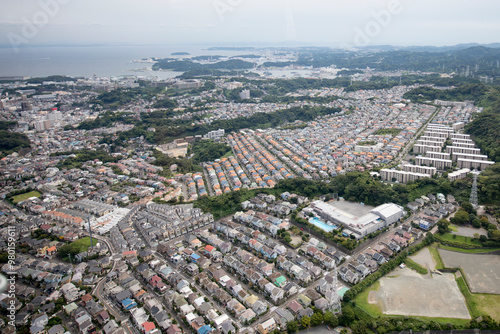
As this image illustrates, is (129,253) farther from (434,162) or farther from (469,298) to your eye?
(434,162)

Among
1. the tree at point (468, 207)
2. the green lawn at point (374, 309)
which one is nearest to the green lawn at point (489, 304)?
the green lawn at point (374, 309)

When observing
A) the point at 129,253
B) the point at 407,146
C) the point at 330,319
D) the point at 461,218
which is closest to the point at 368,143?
the point at 407,146

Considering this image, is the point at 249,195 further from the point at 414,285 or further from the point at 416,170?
the point at 416,170

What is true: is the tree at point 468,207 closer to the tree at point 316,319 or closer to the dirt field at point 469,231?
the dirt field at point 469,231

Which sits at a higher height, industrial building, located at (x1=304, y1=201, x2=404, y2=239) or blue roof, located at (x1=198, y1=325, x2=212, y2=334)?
industrial building, located at (x1=304, y1=201, x2=404, y2=239)

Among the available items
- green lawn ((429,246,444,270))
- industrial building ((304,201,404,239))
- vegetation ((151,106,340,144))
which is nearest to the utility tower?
industrial building ((304,201,404,239))

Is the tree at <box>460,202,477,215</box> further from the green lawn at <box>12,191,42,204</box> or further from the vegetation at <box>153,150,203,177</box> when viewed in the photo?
the green lawn at <box>12,191,42,204</box>

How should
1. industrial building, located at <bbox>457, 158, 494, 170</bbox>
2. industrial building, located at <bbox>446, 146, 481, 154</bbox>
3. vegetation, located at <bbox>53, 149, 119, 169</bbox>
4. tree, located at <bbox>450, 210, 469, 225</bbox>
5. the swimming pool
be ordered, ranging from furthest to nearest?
vegetation, located at <bbox>53, 149, 119, 169</bbox>
industrial building, located at <bbox>446, 146, 481, 154</bbox>
industrial building, located at <bbox>457, 158, 494, 170</bbox>
the swimming pool
tree, located at <bbox>450, 210, 469, 225</bbox>
